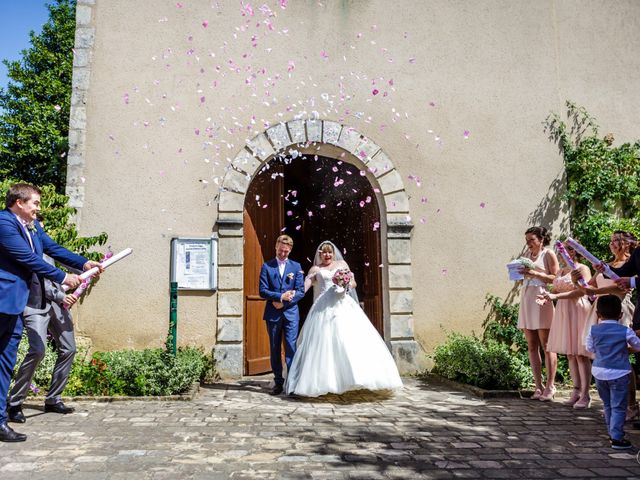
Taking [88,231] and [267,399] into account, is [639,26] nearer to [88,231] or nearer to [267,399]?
[267,399]

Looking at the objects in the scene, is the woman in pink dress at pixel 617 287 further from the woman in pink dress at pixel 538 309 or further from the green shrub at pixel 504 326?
the green shrub at pixel 504 326

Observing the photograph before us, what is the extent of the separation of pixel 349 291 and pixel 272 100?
9.96 ft

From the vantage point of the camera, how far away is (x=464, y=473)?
3.17 m

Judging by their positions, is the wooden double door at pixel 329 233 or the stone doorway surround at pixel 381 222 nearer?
the stone doorway surround at pixel 381 222

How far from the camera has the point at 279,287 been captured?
20.7ft

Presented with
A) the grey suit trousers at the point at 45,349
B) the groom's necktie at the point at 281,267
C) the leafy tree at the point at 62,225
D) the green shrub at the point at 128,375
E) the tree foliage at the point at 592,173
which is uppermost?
the tree foliage at the point at 592,173

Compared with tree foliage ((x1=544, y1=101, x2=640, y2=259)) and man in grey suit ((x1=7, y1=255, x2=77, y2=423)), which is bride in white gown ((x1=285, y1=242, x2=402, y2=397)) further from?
tree foliage ((x1=544, y1=101, x2=640, y2=259))

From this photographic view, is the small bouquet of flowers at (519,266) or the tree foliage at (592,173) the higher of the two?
the tree foliage at (592,173)

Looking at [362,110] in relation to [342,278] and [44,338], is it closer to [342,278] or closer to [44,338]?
[342,278]

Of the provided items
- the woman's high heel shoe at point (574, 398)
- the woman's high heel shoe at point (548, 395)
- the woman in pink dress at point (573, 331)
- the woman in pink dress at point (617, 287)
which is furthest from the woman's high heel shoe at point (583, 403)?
the woman in pink dress at point (617, 287)

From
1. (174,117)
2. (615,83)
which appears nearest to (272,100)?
(174,117)

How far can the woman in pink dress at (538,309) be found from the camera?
563 cm

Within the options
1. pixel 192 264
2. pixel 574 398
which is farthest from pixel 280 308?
pixel 574 398

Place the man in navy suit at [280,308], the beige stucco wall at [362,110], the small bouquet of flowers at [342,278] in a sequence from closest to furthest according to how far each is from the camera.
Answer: the small bouquet of flowers at [342,278] < the man in navy suit at [280,308] < the beige stucco wall at [362,110]
